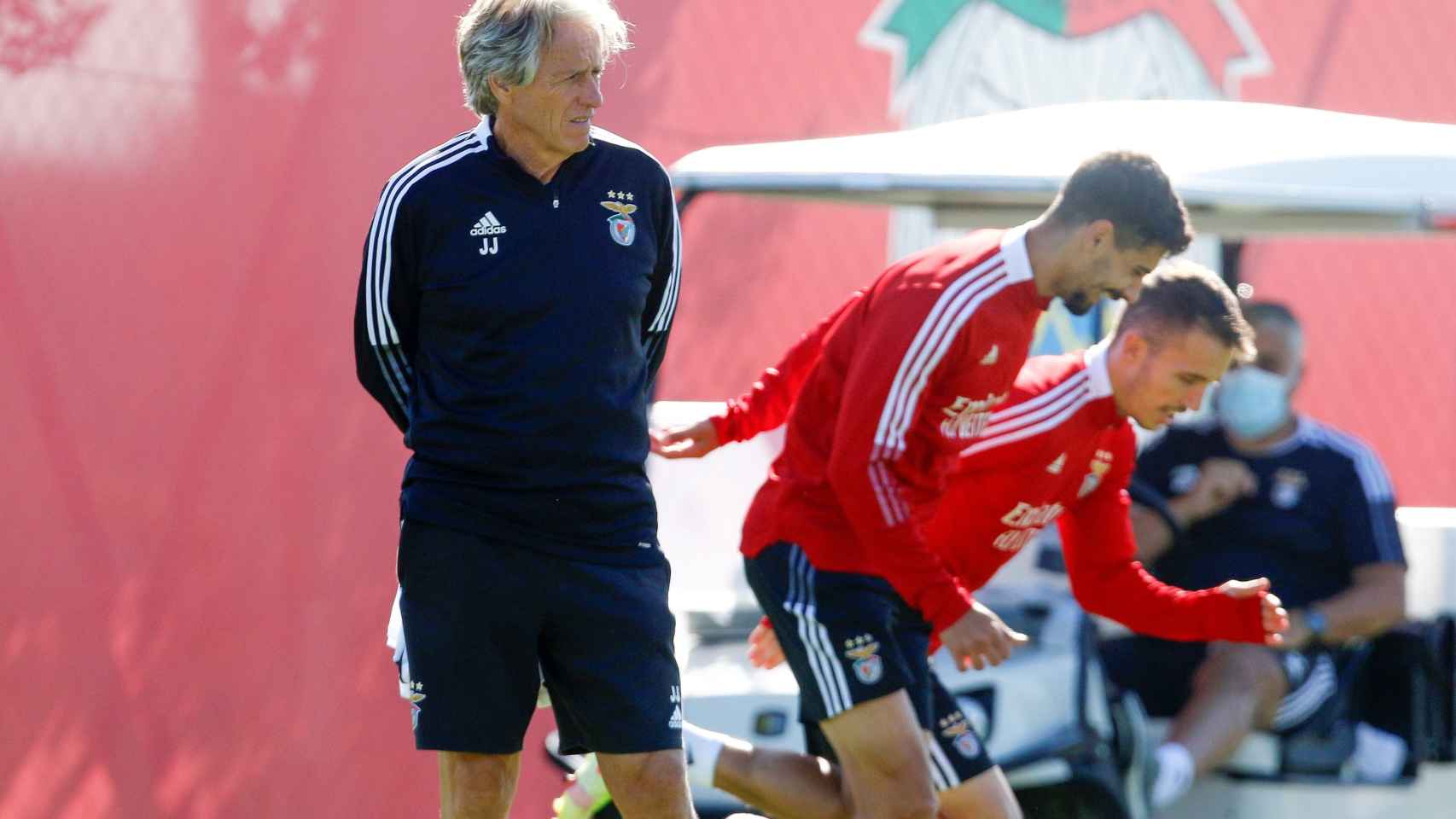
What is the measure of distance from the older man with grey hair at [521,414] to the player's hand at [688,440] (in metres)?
0.78

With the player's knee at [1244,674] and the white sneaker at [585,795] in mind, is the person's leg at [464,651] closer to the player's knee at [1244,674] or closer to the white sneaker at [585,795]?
the white sneaker at [585,795]

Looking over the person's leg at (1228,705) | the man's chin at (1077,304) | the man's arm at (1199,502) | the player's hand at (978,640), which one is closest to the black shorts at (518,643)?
the player's hand at (978,640)

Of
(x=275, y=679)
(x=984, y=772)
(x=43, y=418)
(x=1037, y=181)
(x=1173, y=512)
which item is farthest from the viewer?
(x=275, y=679)

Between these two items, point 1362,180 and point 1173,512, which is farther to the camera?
point 1173,512

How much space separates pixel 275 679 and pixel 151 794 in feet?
1.59

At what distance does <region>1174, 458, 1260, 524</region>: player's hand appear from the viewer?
477 cm

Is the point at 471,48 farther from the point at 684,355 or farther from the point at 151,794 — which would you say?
the point at 684,355

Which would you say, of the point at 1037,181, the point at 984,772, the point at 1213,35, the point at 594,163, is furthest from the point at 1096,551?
the point at 1213,35

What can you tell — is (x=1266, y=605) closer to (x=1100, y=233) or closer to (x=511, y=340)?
(x=1100, y=233)

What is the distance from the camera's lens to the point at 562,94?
3039 millimetres

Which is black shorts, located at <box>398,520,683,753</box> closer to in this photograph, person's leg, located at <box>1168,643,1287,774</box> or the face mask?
person's leg, located at <box>1168,643,1287,774</box>

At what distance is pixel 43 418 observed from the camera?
5336mm

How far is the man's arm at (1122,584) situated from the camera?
155 inches

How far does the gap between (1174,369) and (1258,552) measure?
106 cm
